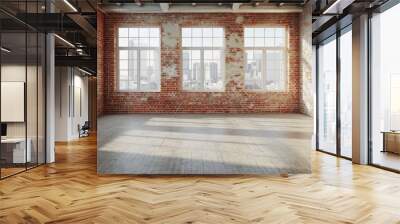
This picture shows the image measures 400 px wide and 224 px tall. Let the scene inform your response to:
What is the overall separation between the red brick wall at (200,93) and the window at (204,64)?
7 centimetres

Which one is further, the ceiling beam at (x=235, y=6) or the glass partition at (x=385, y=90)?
the glass partition at (x=385, y=90)

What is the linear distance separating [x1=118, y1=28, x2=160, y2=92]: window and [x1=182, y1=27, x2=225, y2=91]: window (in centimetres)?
35

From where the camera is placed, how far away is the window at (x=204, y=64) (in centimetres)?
415

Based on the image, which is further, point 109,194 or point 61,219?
point 109,194

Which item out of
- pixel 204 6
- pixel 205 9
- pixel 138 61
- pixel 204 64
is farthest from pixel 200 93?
pixel 204 6

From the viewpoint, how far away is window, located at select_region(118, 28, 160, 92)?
13.2 feet

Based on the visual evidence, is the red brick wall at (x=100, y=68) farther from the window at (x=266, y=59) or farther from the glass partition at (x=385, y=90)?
the glass partition at (x=385, y=90)

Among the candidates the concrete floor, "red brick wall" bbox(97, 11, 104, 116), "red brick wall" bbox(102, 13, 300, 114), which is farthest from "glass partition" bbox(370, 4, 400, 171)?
"red brick wall" bbox(97, 11, 104, 116)

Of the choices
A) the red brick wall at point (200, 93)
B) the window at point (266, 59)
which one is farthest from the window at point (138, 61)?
the window at point (266, 59)

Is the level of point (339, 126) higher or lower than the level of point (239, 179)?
higher

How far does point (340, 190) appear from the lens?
16.1 ft

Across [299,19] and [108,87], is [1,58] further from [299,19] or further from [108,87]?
[299,19]

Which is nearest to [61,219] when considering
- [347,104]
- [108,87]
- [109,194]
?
[109,194]

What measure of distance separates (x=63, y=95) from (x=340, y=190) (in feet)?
36.0
